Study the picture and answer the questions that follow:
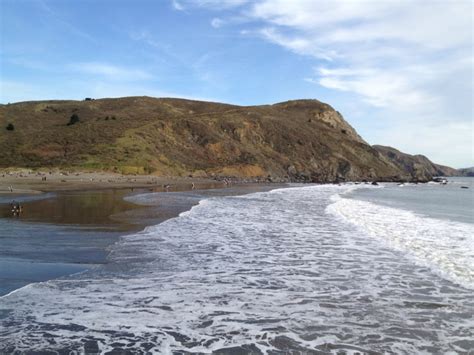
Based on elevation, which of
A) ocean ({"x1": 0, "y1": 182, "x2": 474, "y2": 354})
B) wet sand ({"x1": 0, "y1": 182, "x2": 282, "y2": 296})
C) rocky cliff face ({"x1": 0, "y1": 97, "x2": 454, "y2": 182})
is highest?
rocky cliff face ({"x1": 0, "y1": 97, "x2": 454, "y2": 182})

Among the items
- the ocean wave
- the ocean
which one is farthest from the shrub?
the ocean

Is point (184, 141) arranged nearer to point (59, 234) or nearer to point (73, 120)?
point (73, 120)

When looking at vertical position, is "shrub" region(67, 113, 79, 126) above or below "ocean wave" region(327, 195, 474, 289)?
above

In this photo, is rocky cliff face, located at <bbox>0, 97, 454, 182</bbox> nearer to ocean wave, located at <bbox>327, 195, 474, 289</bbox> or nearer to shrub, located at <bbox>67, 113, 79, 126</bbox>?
shrub, located at <bbox>67, 113, 79, 126</bbox>

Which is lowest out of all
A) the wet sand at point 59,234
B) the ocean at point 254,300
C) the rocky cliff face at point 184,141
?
the ocean at point 254,300

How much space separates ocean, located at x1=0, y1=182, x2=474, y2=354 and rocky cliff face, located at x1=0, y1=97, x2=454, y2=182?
47.8m

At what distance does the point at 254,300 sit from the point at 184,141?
2966 inches

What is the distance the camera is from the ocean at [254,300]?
5.92 metres

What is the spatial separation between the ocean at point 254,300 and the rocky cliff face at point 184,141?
4785 centimetres

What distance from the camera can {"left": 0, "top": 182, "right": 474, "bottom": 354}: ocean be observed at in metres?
5.92

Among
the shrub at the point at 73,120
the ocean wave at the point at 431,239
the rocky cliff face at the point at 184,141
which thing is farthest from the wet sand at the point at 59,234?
the shrub at the point at 73,120

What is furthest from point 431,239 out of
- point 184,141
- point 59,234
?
point 184,141

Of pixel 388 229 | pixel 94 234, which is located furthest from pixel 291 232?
pixel 94 234

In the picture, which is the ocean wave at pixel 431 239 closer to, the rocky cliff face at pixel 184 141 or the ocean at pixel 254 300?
the ocean at pixel 254 300
